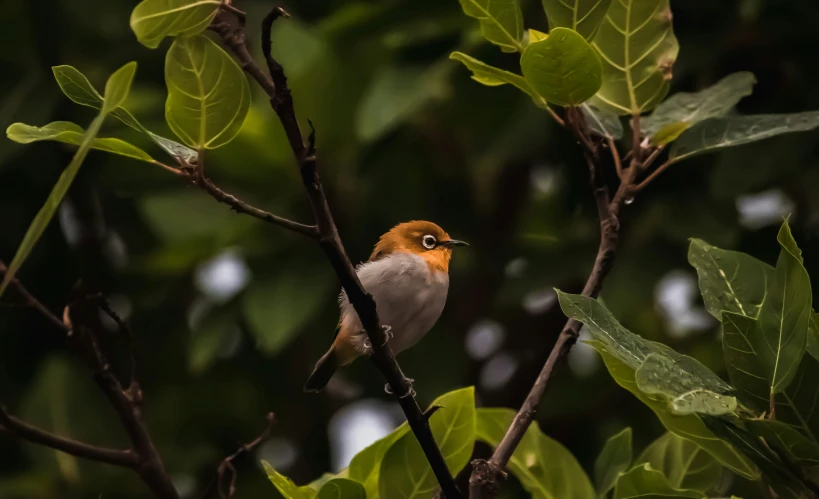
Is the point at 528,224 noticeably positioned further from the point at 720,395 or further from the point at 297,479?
the point at 720,395

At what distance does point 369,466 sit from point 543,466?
14.5 inches

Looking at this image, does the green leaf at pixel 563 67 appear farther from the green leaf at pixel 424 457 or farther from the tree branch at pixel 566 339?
the green leaf at pixel 424 457

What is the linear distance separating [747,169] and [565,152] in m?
0.53

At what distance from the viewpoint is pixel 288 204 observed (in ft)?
10.9

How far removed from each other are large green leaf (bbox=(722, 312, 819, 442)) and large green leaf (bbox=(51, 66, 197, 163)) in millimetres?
845

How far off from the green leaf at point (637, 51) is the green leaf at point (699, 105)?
0.09m

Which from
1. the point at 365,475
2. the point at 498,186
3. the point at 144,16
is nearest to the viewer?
the point at 144,16

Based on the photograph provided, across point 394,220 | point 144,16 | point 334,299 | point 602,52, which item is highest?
point 144,16

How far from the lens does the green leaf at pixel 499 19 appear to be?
170cm

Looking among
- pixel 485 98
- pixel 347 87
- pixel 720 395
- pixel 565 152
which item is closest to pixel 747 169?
pixel 565 152

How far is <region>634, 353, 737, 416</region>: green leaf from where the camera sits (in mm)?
1315

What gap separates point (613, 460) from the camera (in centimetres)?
197

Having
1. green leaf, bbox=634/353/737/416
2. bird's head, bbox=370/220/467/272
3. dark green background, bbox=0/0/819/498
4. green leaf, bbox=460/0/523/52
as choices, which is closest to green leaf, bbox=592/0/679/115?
green leaf, bbox=460/0/523/52

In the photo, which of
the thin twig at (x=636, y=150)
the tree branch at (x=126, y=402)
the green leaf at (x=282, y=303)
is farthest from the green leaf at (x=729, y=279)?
the green leaf at (x=282, y=303)
